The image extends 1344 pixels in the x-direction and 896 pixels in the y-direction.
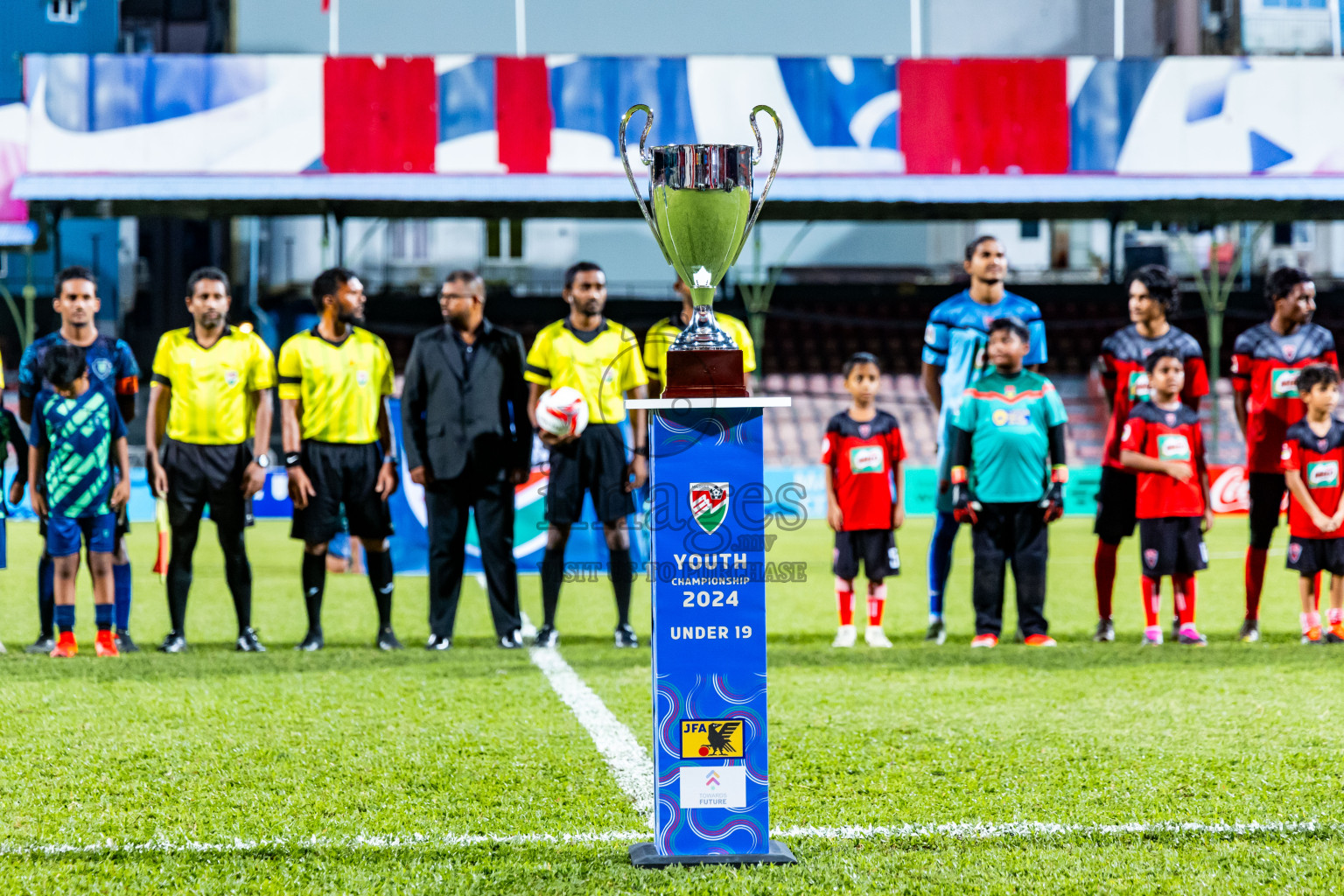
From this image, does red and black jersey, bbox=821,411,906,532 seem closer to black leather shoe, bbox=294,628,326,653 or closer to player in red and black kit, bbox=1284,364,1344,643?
player in red and black kit, bbox=1284,364,1344,643

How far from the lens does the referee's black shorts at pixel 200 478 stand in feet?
20.4

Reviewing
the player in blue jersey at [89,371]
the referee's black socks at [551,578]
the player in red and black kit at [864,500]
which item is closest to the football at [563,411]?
the referee's black socks at [551,578]

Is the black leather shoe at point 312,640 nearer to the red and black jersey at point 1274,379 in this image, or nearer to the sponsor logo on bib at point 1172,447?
the sponsor logo on bib at point 1172,447

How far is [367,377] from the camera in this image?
6410mm

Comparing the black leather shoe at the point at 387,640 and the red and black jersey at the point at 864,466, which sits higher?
the red and black jersey at the point at 864,466

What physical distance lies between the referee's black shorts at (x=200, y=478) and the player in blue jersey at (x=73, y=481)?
0.70ft

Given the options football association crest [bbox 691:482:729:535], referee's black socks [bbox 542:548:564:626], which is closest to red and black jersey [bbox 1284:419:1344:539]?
referee's black socks [bbox 542:548:564:626]

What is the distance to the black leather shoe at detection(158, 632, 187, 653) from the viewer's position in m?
6.32

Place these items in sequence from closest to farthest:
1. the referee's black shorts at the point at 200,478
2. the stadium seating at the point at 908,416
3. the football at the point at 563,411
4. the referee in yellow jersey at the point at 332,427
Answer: the football at the point at 563,411 → the referee's black shorts at the point at 200,478 → the referee in yellow jersey at the point at 332,427 → the stadium seating at the point at 908,416

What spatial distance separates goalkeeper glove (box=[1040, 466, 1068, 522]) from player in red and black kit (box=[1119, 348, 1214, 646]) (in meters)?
0.48

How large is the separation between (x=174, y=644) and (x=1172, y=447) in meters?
4.62

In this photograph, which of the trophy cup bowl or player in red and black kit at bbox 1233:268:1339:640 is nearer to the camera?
the trophy cup bowl

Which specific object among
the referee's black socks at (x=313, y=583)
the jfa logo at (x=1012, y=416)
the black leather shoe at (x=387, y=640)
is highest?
the jfa logo at (x=1012, y=416)

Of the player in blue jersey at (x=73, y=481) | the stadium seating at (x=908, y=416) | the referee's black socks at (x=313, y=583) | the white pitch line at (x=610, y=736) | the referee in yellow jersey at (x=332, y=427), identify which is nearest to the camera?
the white pitch line at (x=610, y=736)
